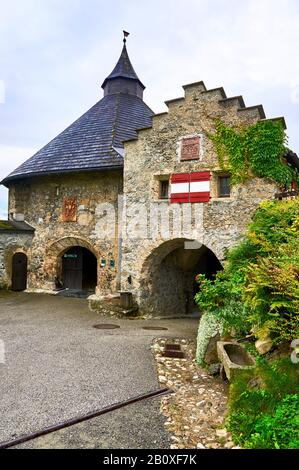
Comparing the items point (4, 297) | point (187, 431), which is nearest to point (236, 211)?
point (187, 431)

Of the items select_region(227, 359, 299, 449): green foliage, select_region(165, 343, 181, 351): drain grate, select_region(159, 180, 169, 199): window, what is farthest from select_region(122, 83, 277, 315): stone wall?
select_region(227, 359, 299, 449): green foliage

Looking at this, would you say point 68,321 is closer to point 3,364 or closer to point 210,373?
point 3,364

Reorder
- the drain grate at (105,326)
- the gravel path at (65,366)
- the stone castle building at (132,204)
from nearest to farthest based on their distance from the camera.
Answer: the gravel path at (65,366), the drain grate at (105,326), the stone castle building at (132,204)

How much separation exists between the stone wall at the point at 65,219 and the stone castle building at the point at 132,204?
→ 4 cm

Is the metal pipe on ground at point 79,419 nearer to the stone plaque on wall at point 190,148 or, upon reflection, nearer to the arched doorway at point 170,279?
the arched doorway at point 170,279

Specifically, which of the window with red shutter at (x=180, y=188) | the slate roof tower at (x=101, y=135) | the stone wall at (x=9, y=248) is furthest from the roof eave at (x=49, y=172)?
the window with red shutter at (x=180, y=188)

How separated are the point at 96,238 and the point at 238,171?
625 cm

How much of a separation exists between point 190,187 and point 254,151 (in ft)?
7.13

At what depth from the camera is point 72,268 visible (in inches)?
596

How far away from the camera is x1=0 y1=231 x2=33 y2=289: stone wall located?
1434 centimetres

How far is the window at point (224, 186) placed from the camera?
10273mm

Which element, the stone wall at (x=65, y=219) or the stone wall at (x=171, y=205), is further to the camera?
the stone wall at (x=65, y=219)

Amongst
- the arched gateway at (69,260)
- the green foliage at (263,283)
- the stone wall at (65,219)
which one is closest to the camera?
the green foliage at (263,283)

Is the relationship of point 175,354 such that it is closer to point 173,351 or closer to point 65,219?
point 173,351
